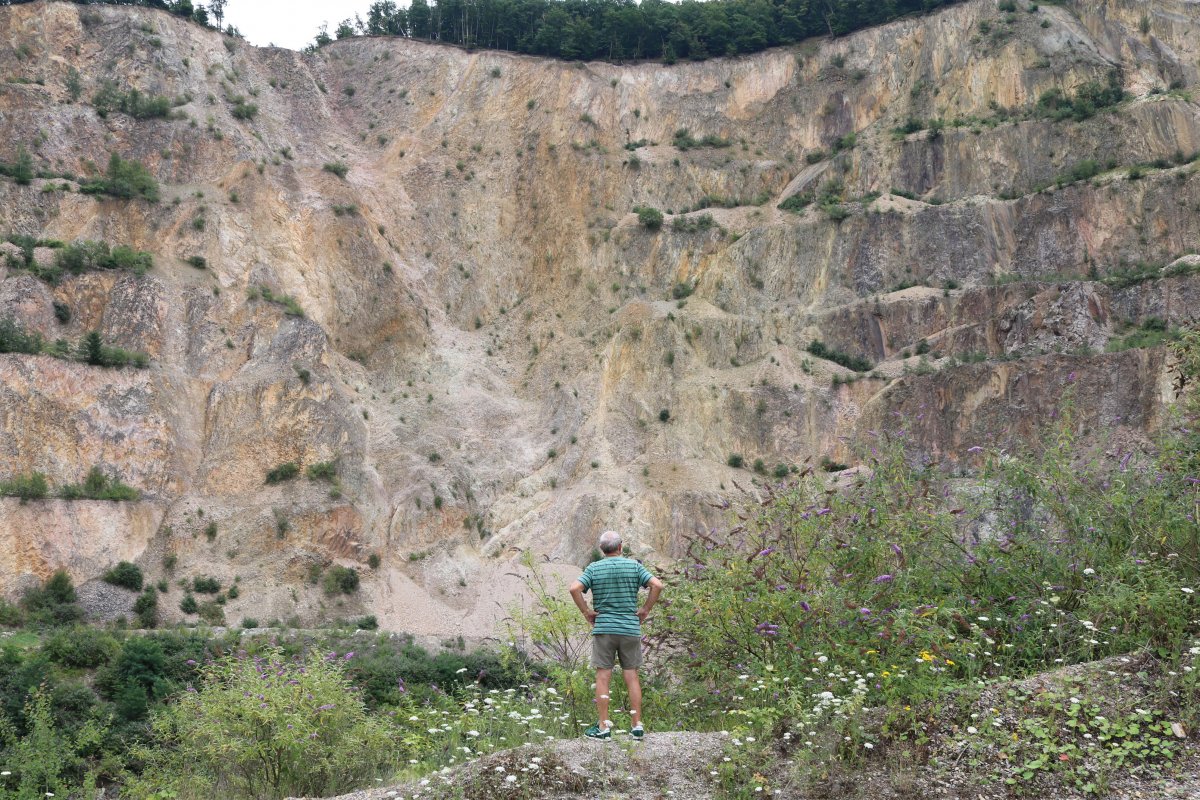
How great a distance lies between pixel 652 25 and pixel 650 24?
0.48 feet

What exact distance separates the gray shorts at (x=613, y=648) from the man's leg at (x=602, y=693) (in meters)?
0.06

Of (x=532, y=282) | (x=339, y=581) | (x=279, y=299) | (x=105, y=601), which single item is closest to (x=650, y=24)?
(x=532, y=282)

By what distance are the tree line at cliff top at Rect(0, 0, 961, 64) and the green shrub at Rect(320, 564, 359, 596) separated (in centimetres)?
3593

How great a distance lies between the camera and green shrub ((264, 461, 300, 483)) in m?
39.4

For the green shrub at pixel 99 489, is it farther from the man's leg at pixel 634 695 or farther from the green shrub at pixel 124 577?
the man's leg at pixel 634 695

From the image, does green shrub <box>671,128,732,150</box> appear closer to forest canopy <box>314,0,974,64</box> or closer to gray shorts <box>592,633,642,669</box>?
forest canopy <box>314,0,974,64</box>

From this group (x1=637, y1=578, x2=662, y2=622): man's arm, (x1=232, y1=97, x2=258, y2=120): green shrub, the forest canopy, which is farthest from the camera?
the forest canopy

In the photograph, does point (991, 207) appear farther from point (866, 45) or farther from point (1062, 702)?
point (1062, 702)

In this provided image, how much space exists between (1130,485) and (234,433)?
3604cm

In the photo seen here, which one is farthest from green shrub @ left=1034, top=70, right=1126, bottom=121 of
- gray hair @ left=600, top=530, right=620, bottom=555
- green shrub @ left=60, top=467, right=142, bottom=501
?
gray hair @ left=600, top=530, right=620, bottom=555

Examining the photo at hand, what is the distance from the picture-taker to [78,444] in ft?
119

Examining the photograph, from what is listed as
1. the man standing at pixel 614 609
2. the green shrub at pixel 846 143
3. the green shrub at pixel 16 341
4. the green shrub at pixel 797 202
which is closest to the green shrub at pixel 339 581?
the green shrub at pixel 16 341

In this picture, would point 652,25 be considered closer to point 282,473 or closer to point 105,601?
point 282,473

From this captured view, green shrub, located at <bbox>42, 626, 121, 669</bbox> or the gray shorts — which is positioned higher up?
the gray shorts
